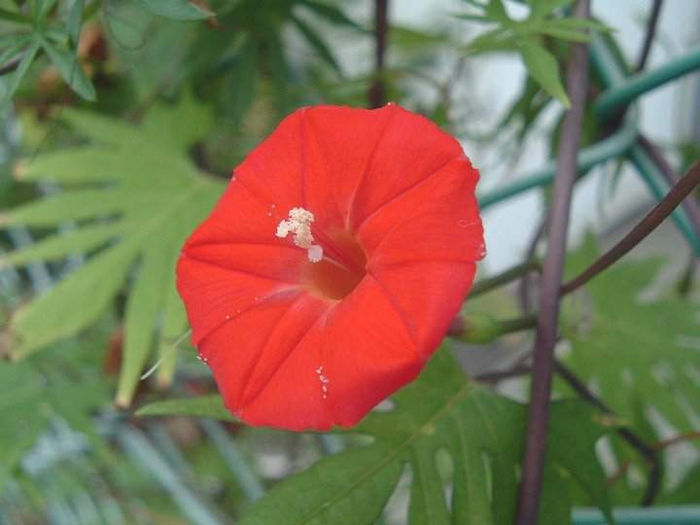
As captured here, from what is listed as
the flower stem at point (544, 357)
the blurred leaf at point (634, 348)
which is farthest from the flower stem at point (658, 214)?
the blurred leaf at point (634, 348)

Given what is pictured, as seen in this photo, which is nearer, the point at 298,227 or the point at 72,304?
the point at 298,227

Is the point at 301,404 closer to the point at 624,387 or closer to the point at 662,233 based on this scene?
the point at 624,387

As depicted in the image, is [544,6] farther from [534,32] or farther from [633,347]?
[633,347]

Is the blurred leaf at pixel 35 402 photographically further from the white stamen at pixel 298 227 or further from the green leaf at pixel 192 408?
the white stamen at pixel 298 227

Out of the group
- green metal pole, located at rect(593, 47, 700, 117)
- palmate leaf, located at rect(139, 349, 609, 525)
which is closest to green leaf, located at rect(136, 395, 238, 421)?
palmate leaf, located at rect(139, 349, 609, 525)

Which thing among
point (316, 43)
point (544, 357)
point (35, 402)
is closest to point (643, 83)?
point (544, 357)
